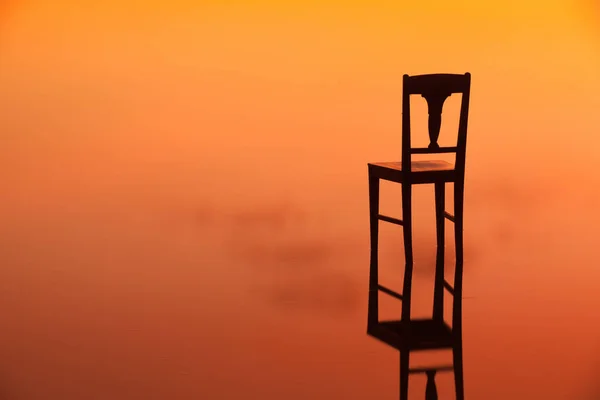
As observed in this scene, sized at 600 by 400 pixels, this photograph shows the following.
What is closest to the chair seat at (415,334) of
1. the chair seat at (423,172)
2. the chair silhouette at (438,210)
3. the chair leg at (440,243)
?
the chair silhouette at (438,210)

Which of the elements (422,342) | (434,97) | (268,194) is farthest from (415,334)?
(268,194)

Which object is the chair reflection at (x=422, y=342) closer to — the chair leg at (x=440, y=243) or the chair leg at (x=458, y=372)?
the chair leg at (x=458, y=372)

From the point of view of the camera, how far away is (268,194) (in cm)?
363

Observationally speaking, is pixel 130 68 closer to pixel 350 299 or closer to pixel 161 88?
pixel 161 88

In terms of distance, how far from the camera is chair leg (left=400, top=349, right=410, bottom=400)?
1672 mm

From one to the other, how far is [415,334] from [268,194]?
5.72ft

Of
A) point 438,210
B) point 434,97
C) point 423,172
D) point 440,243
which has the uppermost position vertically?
point 434,97

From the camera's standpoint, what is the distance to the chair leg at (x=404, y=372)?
167 cm

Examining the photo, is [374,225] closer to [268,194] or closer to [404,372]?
[404,372]

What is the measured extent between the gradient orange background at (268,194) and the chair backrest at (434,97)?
417mm

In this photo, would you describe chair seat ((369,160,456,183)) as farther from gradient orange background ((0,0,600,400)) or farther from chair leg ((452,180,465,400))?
gradient orange background ((0,0,600,400))

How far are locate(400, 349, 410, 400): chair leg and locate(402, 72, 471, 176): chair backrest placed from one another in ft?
2.00

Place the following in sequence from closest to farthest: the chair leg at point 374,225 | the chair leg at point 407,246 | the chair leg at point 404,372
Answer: the chair leg at point 404,372
the chair leg at point 407,246
the chair leg at point 374,225

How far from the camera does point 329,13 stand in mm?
6059
